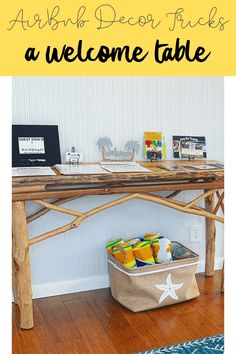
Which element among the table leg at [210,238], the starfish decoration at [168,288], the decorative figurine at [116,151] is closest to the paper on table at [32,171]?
the decorative figurine at [116,151]

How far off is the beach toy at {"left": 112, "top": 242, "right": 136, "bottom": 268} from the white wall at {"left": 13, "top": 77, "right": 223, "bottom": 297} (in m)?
0.21

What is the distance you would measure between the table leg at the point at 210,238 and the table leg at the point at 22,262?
43.7 inches

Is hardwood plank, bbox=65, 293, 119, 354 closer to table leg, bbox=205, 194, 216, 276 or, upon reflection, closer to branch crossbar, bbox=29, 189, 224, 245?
branch crossbar, bbox=29, 189, 224, 245

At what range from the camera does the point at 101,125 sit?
212cm

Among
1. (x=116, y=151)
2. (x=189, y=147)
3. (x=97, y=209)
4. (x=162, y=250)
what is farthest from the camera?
(x=189, y=147)

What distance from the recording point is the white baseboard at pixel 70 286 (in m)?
2.12

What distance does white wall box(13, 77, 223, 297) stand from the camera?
2.02 m

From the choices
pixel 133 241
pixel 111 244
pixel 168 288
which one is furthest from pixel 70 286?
pixel 168 288

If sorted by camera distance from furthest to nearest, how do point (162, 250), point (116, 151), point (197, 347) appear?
point (116, 151) → point (162, 250) → point (197, 347)

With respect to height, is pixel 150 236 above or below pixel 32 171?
below

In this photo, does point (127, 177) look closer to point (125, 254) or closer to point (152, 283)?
point (125, 254)

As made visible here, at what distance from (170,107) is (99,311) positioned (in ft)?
3.91

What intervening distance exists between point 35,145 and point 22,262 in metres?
0.56

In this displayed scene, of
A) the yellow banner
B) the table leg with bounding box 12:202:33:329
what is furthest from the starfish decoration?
the yellow banner
